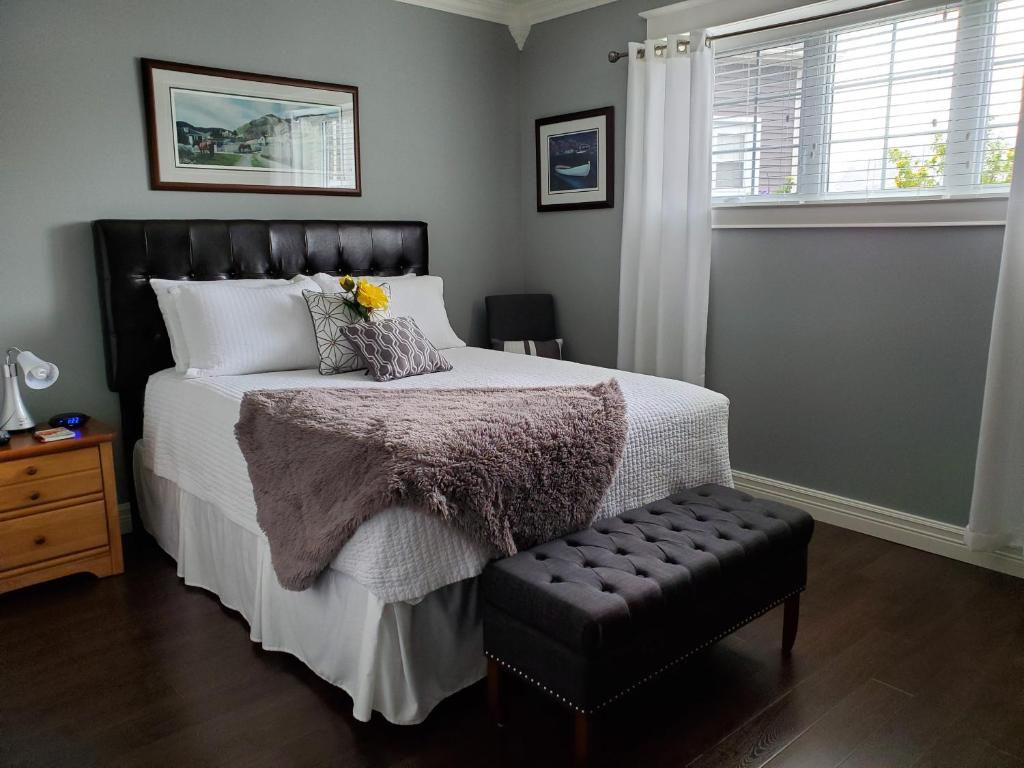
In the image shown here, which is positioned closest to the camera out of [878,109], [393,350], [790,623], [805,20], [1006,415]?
[790,623]

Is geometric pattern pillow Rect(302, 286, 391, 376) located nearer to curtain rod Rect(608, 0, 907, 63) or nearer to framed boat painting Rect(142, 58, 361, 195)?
framed boat painting Rect(142, 58, 361, 195)

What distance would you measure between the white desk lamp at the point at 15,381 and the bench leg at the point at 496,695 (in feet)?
6.44

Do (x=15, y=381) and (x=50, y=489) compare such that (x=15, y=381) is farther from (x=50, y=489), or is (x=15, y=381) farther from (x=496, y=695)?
(x=496, y=695)

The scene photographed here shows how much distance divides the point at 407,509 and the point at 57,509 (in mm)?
1671

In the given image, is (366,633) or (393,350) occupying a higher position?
(393,350)

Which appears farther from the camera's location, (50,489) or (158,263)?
(158,263)

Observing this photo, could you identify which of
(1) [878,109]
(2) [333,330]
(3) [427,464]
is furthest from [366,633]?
(1) [878,109]

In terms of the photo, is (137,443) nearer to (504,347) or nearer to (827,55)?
(504,347)

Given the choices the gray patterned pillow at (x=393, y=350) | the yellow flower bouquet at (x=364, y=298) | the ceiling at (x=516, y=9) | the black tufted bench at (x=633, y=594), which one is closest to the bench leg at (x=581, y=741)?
the black tufted bench at (x=633, y=594)

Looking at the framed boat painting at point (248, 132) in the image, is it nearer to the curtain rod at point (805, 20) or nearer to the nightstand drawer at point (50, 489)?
the nightstand drawer at point (50, 489)

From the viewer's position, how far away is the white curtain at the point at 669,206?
365 cm

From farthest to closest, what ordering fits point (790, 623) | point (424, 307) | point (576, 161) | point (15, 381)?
point (576, 161)
point (424, 307)
point (15, 381)
point (790, 623)

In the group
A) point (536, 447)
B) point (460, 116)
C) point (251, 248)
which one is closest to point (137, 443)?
point (251, 248)

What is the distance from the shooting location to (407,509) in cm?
190
